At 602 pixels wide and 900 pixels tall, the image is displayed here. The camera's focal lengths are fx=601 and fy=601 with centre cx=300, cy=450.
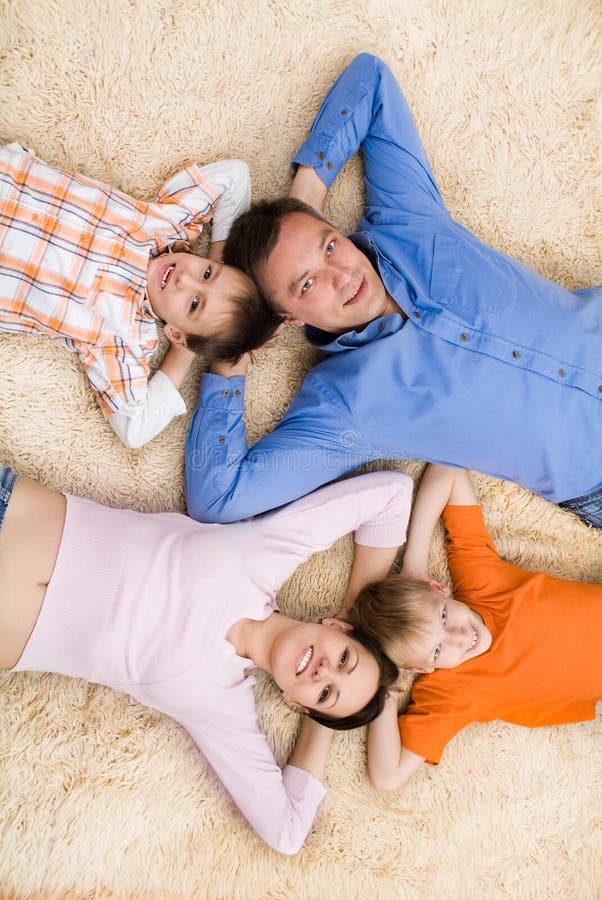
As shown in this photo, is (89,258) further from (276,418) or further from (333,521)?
(333,521)

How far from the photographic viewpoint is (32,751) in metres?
1.49

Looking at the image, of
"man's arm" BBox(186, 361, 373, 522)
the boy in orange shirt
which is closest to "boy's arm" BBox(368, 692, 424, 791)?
the boy in orange shirt

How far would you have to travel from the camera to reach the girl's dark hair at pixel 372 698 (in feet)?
4.93

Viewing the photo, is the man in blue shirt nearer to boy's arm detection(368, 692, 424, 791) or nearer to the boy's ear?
the boy's ear

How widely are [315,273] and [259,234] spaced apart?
0.17m

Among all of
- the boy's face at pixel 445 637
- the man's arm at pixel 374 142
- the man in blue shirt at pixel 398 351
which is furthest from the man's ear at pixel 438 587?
the man's arm at pixel 374 142

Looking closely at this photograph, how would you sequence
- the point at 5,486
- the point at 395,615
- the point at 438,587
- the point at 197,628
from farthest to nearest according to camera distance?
the point at 438,587, the point at 395,615, the point at 197,628, the point at 5,486

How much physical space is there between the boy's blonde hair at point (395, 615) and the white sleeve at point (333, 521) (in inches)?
5.2

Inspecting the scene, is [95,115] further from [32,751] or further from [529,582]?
[529,582]

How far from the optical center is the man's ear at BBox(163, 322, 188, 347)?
1509 millimetres

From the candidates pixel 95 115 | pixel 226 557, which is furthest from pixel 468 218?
pixel 226 557

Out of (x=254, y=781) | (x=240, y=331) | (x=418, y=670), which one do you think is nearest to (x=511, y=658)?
(x=418, y=670)

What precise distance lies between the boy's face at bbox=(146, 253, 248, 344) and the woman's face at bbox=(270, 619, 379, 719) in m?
0.79

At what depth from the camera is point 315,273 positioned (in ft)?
4.70
